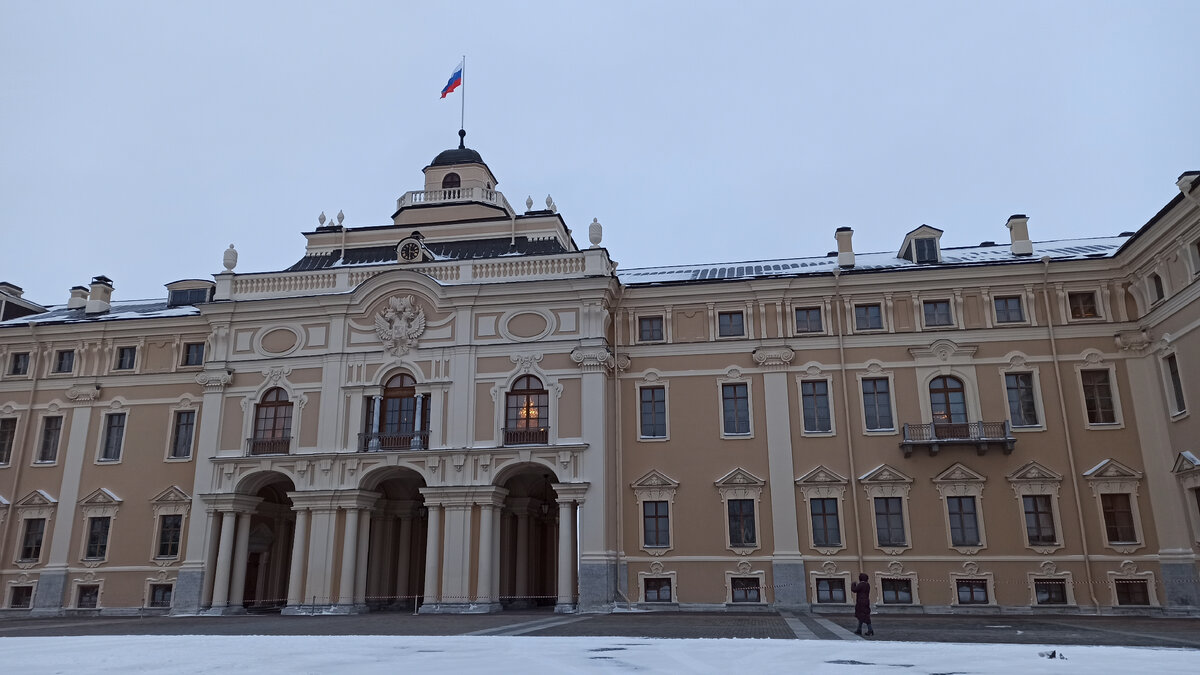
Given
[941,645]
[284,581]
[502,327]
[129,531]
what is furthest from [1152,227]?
[129,531]

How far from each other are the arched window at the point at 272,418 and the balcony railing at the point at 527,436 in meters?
8.75

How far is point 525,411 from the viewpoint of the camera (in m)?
33.2

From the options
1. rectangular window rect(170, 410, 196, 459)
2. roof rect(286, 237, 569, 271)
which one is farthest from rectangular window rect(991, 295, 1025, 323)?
rectangular window rect(170, 410, 196, 459)

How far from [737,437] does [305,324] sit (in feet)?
57.7

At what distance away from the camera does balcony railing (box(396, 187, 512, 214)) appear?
39844 mm

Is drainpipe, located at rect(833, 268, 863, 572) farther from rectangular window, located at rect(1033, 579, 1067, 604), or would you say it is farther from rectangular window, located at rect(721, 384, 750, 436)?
rectangular window, located at rect(1033, 579, 1067, 604)

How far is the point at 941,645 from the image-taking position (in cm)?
1650

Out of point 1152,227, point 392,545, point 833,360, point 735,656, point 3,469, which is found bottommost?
point 735,656

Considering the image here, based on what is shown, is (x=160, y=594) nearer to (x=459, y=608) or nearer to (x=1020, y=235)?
(x=459, y=608)

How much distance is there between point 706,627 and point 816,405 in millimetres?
12481

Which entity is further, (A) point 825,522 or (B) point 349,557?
(B) point 349,557

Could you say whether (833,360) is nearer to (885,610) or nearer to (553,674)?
(885,610)

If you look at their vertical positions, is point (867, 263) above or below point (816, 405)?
above

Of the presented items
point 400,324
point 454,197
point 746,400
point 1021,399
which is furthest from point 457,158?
point 1021,399
